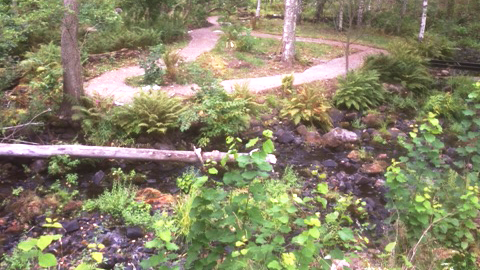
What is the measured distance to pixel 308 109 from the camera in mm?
11430

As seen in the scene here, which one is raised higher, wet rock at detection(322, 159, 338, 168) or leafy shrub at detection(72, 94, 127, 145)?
leafy shrub at detection(72, 94, 127, 145)

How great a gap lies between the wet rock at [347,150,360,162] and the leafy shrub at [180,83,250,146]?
107 inches

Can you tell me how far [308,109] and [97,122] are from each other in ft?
18.3

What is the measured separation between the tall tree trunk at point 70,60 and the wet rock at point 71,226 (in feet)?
13.6

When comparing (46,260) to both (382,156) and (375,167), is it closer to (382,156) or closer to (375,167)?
(375,167)

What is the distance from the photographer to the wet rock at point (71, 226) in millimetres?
6756

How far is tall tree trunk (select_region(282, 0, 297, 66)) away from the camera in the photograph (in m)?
15.2

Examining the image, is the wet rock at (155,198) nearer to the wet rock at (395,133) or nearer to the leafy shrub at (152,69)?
the leafy shrub at (152,69)

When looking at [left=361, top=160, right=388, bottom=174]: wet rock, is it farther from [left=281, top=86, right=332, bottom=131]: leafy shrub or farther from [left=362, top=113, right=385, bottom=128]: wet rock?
[left=362, top=113, right=385, bottom=128]: wet rock

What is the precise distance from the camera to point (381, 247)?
20.1ft

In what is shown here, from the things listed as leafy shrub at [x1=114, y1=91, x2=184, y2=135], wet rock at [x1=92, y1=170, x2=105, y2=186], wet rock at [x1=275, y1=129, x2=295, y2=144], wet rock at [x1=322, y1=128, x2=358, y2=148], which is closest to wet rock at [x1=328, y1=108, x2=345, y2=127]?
wet rock at [x1=322, y1=128, x2=358, y2=148]

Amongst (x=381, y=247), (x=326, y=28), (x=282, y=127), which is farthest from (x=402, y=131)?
(x=326, y=28)

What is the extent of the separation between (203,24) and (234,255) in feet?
69.7

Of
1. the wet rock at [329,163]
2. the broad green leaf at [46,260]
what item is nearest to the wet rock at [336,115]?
the wet rock at [329,163]
